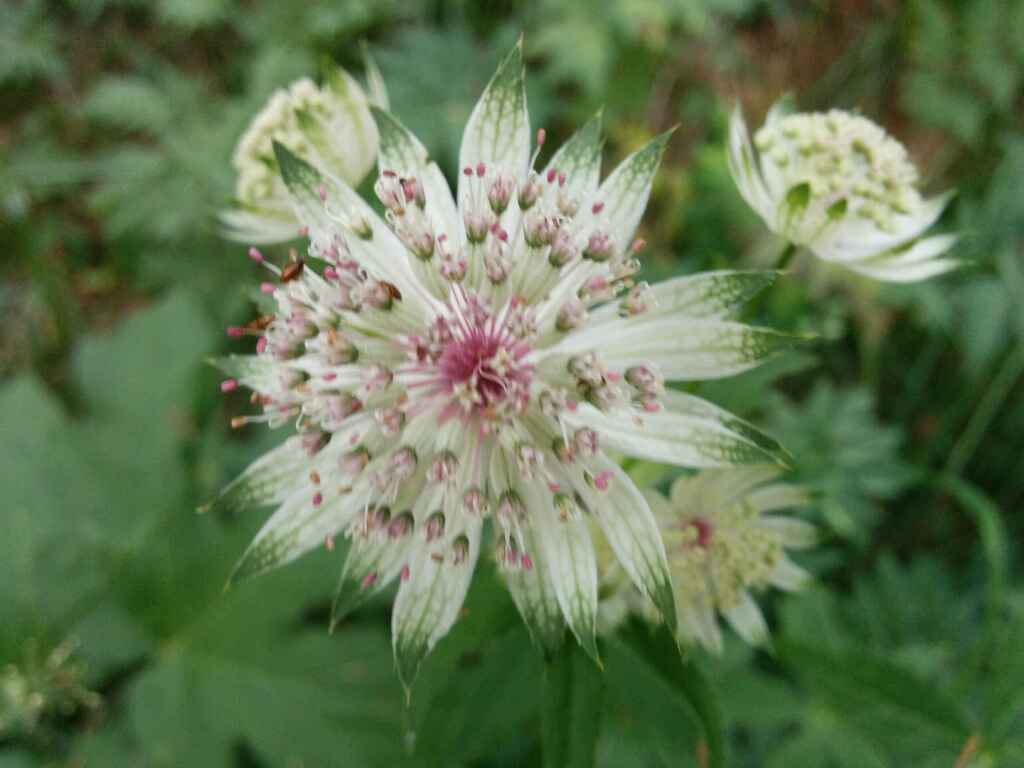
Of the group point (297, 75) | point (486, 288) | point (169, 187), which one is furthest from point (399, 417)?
point (169, 187)

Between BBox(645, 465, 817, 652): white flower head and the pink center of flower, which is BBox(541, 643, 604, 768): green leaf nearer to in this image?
BBox(645, 465, 817, 652): white flower head

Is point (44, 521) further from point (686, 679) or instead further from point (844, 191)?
point (844, 191)

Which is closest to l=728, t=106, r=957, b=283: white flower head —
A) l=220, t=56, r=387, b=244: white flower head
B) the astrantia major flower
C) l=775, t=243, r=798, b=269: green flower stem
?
l=775, t=243, r=798, b=269: green flower stem

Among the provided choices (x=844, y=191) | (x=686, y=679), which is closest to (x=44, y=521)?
(x=686, y=679)

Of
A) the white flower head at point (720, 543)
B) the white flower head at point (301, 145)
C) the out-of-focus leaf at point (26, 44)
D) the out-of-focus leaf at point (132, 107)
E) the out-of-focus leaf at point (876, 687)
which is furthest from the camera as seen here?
the out-of-focus leaf at point (26, 44)

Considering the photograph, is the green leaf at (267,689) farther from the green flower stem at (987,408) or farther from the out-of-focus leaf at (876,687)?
the green flower stem at (987,408)

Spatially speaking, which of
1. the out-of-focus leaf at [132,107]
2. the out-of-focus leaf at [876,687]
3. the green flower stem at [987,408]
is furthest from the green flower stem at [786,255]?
the out-of-focus leaf at [132,107]
